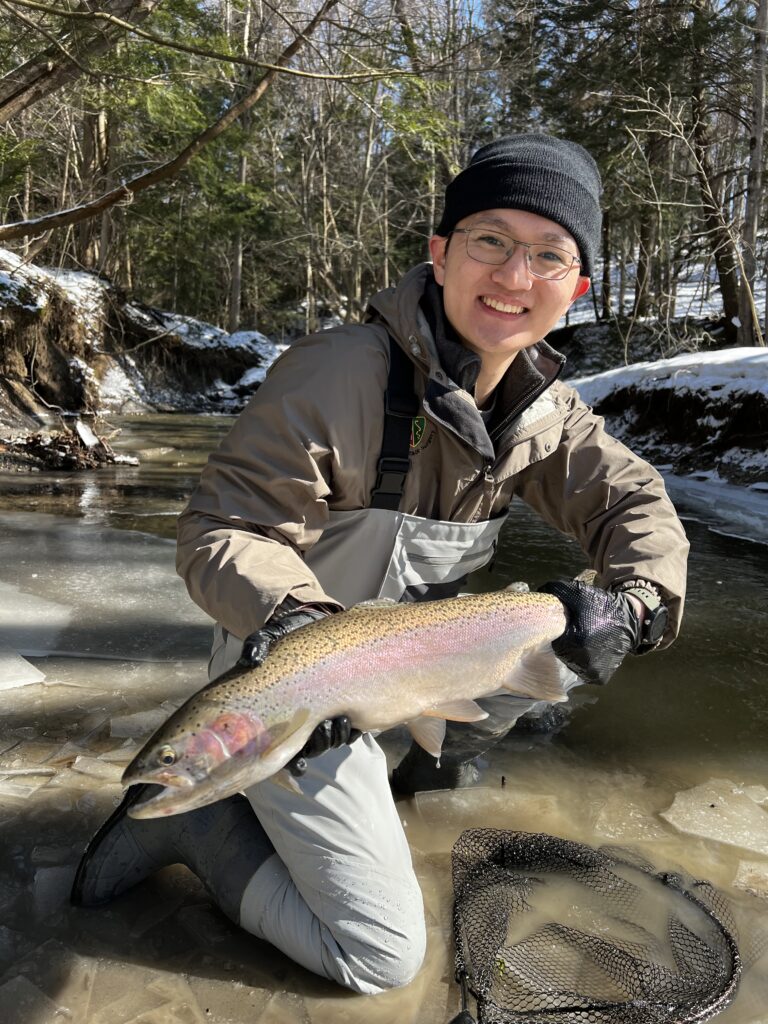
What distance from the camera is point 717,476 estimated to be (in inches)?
404

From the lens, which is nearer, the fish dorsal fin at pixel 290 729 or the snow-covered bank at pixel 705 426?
the fish dorsal fin at pixel 290 729

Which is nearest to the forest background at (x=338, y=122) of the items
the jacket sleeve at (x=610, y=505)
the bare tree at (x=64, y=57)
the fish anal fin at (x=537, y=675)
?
the bare tree at (x=64, y=57)

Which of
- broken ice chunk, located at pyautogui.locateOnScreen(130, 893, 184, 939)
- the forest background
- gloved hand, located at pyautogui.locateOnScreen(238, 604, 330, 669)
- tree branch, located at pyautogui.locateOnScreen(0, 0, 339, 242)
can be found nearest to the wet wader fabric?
broken ice chunk, located at pyautogui.locateOnScreen(130, 893, 184, 939)

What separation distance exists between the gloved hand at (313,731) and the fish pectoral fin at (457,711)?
216mm

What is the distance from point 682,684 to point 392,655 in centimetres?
276

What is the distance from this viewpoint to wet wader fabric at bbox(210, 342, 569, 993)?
2094 millimetres

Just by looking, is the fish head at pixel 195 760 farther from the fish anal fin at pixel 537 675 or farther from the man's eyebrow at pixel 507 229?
the man's eyebrow at pixel 507 229

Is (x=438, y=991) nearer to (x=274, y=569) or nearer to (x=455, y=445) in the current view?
(x=274, y=569)

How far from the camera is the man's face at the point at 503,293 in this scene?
8.42 feet

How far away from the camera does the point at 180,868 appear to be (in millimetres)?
2562

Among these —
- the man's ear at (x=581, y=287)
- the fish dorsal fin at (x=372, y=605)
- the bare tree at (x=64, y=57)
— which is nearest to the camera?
the fish dorsal fin at (x=372, y=605)

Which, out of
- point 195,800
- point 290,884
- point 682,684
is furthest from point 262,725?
point 682,684

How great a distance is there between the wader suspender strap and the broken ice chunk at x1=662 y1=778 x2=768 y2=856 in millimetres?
1606

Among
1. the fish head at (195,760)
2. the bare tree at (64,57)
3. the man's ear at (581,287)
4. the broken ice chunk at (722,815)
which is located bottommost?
the broken ice chunk at (722,815)
